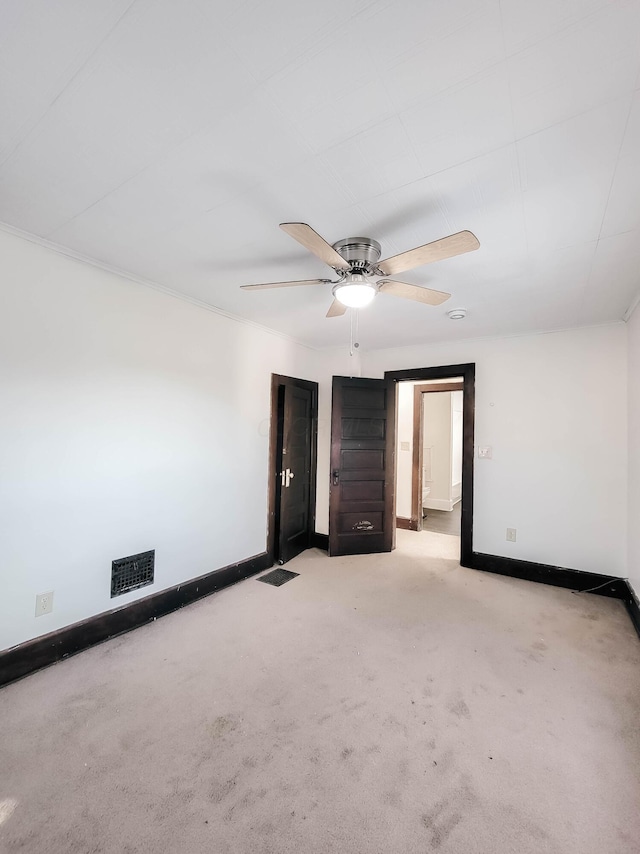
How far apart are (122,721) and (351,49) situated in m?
2.84

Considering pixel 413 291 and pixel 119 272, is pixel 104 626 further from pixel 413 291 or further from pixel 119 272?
pixel 413 291

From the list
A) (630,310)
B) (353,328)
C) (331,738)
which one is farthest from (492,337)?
(331,738)

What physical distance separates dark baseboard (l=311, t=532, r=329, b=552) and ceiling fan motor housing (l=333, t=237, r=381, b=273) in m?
3.37

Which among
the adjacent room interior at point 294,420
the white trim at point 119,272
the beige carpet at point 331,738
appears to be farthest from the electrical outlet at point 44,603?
the white trim at point 119,272

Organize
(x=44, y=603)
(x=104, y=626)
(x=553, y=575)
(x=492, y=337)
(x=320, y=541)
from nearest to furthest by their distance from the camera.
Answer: (x=44, y=603) → (x=104, y=626) → (x=553, y=575) → (x=492, y=337) → (x=320, y=541)

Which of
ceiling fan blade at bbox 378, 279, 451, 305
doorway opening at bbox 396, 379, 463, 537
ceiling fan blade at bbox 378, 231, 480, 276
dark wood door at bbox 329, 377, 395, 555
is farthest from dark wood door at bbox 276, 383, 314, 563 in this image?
ceiling fan blade at bbox 378, 231, 480, 276

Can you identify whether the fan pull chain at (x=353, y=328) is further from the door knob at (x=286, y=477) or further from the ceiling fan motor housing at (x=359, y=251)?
the door knob at (x=286, y=477)

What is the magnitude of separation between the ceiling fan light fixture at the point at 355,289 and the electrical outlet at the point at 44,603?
2492 mm

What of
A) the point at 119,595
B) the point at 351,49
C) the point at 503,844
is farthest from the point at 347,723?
the point at 351,49

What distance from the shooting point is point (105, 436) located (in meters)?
2.47

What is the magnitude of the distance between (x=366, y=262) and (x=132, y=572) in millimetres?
2633

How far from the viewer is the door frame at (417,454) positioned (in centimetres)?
546

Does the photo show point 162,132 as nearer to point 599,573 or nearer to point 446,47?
point 446,47

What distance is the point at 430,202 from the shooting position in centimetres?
171
